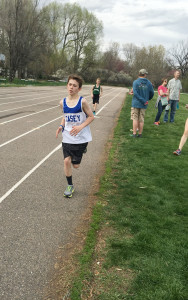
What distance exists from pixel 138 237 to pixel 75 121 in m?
1.95

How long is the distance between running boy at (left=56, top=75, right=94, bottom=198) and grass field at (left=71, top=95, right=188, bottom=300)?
918mm

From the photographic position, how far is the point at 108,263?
276cm

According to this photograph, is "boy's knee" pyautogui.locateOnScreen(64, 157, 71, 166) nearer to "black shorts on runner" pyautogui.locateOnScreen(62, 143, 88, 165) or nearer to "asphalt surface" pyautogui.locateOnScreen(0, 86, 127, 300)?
"black shorts on runner" pyautogui.locateOnScreen(62, 143, 88, 165)

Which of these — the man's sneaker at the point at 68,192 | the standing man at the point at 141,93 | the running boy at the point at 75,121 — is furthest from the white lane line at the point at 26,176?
the standing man at the point at 141,93

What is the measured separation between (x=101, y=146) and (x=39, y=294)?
5.66 metres

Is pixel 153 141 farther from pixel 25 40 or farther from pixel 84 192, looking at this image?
pixel 25 40

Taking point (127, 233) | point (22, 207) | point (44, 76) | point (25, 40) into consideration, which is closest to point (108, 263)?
point (127, 233)

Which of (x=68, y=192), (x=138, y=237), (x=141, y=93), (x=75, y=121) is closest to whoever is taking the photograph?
(x=138, y=237)

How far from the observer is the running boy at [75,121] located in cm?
394

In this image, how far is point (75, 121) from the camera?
4.07 m

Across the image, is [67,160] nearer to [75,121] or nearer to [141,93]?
[75,121]

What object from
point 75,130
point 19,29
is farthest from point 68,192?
point 19,29

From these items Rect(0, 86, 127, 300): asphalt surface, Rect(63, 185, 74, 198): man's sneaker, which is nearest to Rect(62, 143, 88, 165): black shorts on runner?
Rect(63, 185, 74, 198): man's sneaker

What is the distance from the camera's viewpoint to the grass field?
97.3 inches
